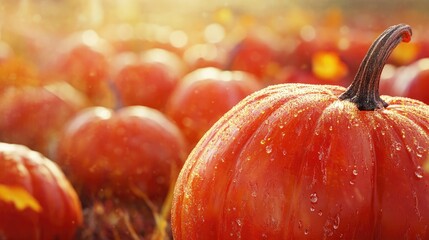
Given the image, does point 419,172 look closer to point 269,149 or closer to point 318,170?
point 318,170

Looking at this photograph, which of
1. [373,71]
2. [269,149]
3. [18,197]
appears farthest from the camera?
[18,197]

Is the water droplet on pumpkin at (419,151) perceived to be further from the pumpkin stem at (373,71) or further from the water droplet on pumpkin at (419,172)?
the pumpkin stem at (373,71)

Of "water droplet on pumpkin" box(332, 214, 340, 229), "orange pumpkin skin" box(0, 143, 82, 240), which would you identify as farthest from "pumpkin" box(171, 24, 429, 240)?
"orange pumpkin skin" box(0, 143, 82, 240)

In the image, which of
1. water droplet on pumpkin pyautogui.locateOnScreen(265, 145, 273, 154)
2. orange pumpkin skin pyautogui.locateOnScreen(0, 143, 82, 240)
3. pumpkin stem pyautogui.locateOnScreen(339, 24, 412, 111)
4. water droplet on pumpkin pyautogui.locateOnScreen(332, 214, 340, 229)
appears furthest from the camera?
orange pumpkin skin pyautogui.locateOnScreen(0, 143, 82, 240)

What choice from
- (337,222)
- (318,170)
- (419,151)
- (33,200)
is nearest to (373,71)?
(419,151)

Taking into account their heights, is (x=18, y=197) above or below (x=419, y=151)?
below

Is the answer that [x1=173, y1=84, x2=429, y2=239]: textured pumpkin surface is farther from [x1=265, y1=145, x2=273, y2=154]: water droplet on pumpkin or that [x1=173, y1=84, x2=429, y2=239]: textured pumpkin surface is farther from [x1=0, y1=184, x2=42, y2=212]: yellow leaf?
[x1=0, y1=184, x2=42, y2=212]: yellow leaf

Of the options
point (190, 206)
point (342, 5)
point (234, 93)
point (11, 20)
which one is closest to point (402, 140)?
point (190, 206)

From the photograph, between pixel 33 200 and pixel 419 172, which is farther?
pixel 33 200
